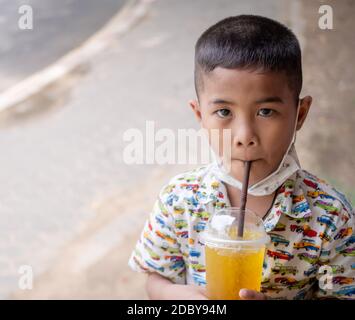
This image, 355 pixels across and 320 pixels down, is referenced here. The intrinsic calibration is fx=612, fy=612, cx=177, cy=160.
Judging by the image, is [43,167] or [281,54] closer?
[281,54]

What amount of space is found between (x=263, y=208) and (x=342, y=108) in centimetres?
192

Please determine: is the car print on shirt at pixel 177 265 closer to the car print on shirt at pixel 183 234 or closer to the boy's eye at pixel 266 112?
the car print on shirt at pixel 183 234

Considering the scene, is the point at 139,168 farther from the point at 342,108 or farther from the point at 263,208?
the point at 263,208

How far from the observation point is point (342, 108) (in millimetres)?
3020

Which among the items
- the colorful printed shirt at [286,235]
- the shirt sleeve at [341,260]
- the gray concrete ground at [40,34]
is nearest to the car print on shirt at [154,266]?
the colorful printed shirt at [286,235]

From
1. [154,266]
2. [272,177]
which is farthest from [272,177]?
[154,266]

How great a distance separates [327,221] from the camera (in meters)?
1.22

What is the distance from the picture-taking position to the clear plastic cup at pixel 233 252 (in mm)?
1028

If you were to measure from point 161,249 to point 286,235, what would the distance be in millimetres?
265

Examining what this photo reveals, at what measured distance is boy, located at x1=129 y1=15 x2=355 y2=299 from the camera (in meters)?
1.15

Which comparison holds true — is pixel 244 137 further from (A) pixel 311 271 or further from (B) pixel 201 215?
(A) pixel 311 271

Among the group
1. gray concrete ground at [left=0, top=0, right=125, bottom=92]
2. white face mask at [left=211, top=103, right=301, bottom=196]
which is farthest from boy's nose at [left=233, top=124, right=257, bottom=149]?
gray concrete ground at [left=0, top=0, right=125, bottom=92]

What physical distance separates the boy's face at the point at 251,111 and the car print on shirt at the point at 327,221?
0.15 m

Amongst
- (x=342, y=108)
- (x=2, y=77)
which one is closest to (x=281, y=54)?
(x=342, y=108)
